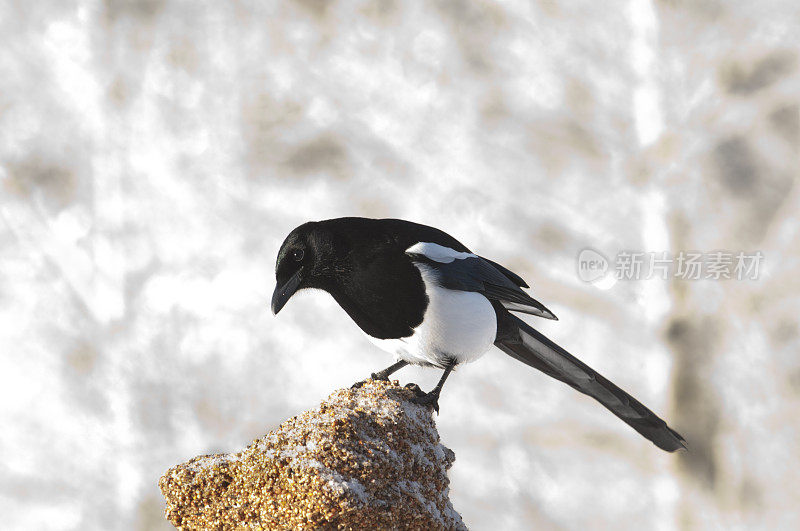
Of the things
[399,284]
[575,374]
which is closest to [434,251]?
[399,284]

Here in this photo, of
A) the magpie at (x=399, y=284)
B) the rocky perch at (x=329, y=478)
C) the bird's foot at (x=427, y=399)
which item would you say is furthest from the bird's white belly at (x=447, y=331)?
the rocky perch at (x=329, y=478)

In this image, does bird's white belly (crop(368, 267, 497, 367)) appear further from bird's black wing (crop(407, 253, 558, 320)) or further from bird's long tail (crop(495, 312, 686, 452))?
bird's long tail (crop(495, 312, 686, 452))

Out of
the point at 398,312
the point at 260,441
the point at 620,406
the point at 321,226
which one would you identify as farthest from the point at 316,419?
the point at 620,406

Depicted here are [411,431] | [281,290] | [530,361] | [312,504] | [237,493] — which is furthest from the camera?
[530,361]

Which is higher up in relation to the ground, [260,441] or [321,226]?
[321,226]

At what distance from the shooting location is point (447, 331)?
1848 mm

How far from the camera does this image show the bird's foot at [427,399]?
1737 mm

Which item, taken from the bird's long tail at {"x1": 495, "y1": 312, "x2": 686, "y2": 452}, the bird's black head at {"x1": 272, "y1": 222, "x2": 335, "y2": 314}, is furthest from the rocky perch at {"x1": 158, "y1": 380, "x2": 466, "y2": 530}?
the bird's long tail at {"x1": 495, "y1": 312, "x2": 686, "y2": 452}

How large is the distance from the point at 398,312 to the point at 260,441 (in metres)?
0.50

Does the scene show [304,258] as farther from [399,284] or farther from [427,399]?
[427,399]

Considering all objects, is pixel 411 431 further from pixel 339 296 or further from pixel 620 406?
pixel 620 406

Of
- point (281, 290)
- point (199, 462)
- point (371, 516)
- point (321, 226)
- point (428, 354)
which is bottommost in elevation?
point (371, 516)

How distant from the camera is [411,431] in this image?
63.0 inches

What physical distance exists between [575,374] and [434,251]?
0.65 m
